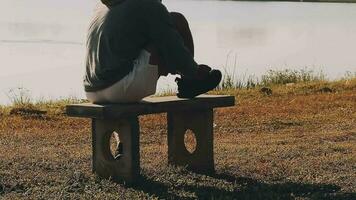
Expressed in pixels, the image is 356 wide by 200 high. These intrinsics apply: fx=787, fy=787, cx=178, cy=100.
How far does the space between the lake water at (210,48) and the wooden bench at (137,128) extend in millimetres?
7365

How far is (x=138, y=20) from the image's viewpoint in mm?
4879

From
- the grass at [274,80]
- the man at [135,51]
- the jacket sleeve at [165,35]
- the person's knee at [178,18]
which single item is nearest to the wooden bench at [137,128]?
the man at [135,51]

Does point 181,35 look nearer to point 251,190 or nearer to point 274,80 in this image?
point 251,190

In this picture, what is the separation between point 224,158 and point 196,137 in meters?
0.68

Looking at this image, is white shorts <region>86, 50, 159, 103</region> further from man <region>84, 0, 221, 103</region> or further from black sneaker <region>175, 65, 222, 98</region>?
black sneaker <region>175, 65, 222, 98</region>

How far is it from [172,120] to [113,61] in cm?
70

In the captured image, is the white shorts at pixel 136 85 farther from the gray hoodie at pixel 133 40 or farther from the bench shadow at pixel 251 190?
the bench shadow at pixel 251 190

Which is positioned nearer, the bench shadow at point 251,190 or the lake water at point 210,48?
the bench shadow at point 251,190

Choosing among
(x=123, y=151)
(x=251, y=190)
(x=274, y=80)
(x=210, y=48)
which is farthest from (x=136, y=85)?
(x=210, y=48)

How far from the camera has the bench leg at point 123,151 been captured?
4.79 meters

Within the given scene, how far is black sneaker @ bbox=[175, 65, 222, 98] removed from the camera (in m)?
5.04

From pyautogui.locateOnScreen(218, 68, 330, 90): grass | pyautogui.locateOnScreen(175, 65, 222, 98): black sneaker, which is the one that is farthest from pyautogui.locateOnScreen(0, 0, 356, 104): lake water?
pyautogui.locateOnScreen(175, 65, 222, 98): black sneaker

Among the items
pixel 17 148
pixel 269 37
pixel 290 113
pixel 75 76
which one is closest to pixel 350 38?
pixel 269 37

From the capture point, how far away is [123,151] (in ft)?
16.0
